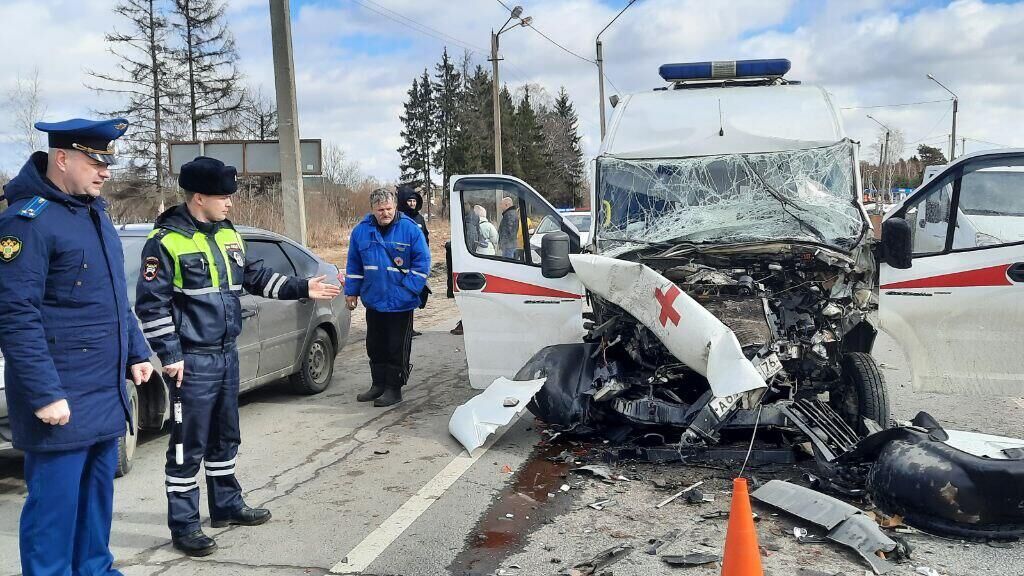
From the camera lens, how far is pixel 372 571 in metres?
3.71

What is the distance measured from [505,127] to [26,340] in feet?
191

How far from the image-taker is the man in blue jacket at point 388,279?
7020 mm

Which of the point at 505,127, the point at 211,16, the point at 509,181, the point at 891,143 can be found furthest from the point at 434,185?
the point at 509,181

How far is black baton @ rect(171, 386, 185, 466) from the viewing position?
3.98 m

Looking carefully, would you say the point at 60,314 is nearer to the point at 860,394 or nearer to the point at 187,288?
the point at 187,288

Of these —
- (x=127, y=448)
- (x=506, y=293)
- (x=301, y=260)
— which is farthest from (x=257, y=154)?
(x=127, y=448)

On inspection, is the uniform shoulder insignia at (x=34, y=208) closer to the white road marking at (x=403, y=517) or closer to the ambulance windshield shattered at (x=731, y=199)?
the white road marking at (x=403, y=517)

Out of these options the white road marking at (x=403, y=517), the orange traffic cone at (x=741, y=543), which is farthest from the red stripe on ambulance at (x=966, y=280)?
the white road marking at (x=403, y=517)

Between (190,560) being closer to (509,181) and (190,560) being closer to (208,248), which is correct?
(208,248)

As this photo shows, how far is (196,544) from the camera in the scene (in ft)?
13.0

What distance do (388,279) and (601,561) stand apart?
3.84 metres

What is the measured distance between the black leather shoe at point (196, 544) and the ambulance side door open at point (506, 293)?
2705 millimetres

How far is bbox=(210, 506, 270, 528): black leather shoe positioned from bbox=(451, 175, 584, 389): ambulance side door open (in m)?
2.32

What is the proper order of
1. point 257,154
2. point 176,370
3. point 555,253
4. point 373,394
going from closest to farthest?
point 176,370, point 555,253, point 373,394, point 257,154
